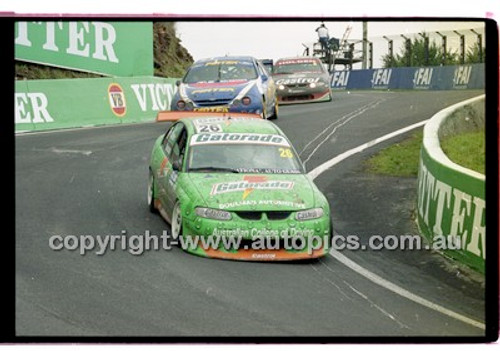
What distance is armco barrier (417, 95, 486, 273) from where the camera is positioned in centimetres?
698

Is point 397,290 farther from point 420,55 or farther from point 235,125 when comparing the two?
point 420,55

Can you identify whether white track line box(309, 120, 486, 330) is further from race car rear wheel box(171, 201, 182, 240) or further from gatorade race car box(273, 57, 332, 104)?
gatorade race car box(273, 57, 332, 104)

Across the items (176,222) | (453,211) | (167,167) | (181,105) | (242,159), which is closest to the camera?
(453,211)

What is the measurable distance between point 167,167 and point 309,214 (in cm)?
214

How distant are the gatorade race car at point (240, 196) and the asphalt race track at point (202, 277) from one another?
224 millimetres

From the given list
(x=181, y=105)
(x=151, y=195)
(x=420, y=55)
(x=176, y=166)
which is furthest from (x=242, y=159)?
(x=181, y=105)

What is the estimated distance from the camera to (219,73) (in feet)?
40.9

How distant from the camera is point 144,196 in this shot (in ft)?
33.7

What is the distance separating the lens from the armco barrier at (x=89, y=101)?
17.3 metres

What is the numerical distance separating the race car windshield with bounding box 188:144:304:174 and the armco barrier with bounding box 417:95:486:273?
56.3 inches

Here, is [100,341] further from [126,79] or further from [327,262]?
[126,79]

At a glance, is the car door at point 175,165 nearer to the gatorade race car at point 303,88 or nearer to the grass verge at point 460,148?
the grass verge at point 460,148
